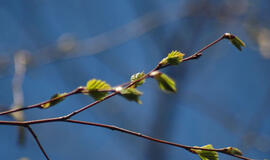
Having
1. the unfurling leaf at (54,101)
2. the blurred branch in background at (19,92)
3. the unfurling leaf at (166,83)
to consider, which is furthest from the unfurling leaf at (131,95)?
the blurred branch in background at (19,92)

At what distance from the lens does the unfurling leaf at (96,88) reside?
2.35 feet

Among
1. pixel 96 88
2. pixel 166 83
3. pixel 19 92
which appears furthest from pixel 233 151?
pixel 19 92

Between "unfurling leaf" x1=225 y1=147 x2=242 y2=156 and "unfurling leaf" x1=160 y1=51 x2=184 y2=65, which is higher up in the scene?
"unfurling leaf" x1=160 y1=51 x2=184 y2=65

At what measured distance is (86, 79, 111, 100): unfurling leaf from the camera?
0.72m

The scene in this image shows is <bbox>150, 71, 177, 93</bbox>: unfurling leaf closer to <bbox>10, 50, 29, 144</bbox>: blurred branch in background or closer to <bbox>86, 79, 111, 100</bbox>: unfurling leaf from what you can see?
<bbox>86, 79, 111, 100</bbox>: unfurling leaf

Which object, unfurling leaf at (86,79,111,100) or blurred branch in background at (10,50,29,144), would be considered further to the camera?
blurred branch in background at (10,50,29,144)

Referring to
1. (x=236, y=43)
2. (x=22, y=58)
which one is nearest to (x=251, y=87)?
(x=22, y=58)

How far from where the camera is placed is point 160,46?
186 inches

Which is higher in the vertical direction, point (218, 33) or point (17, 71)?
point (218, 33)

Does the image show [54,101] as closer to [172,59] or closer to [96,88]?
[96,88]

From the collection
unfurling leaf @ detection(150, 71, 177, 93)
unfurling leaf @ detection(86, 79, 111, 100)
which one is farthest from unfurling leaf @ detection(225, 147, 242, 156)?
unfurling leaf @ detection(86, 79, 111, 100)

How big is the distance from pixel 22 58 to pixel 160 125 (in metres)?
3.64

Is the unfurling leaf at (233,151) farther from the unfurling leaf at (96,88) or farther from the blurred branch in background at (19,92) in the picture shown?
the blurred branch in background at (19,92)

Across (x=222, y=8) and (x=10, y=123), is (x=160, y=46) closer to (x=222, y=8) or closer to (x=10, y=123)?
(x=222, y=8)
